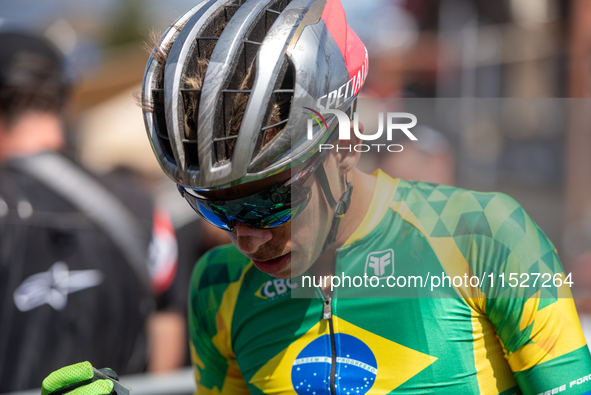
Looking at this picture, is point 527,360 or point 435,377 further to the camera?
point 435,377

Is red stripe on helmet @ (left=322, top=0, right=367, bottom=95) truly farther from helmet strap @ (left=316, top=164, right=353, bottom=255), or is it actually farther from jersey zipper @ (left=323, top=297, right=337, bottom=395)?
jersey zipper @ (left=323, top=297, right=337, bottom=395)

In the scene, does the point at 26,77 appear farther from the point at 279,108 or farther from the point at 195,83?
the point at 279,108

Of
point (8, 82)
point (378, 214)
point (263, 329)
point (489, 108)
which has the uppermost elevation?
point (8, 82)

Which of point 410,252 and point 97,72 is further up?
point 97,72

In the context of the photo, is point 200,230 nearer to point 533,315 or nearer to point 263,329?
A: point 263,329

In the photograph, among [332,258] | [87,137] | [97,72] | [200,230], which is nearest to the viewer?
[332,258]

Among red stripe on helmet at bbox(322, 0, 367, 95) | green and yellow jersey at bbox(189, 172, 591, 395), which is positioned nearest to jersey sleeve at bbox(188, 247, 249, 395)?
green and yellow jersey at bbox(189, 172, 591, 395)

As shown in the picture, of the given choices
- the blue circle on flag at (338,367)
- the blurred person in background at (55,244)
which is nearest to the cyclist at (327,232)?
the blue circle on flag at (338,367)

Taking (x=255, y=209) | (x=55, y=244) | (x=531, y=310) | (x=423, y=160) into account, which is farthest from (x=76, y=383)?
(x=423, y=160)

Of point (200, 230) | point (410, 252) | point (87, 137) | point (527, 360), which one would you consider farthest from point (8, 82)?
point (87, 137)

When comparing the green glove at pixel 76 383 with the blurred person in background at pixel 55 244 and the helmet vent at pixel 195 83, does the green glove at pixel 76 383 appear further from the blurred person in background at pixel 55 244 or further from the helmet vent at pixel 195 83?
the blurred person in background at pixel 55 244

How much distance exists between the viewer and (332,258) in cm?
165

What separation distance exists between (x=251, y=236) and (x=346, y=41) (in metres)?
0.64

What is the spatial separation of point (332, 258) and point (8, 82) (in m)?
2.31
